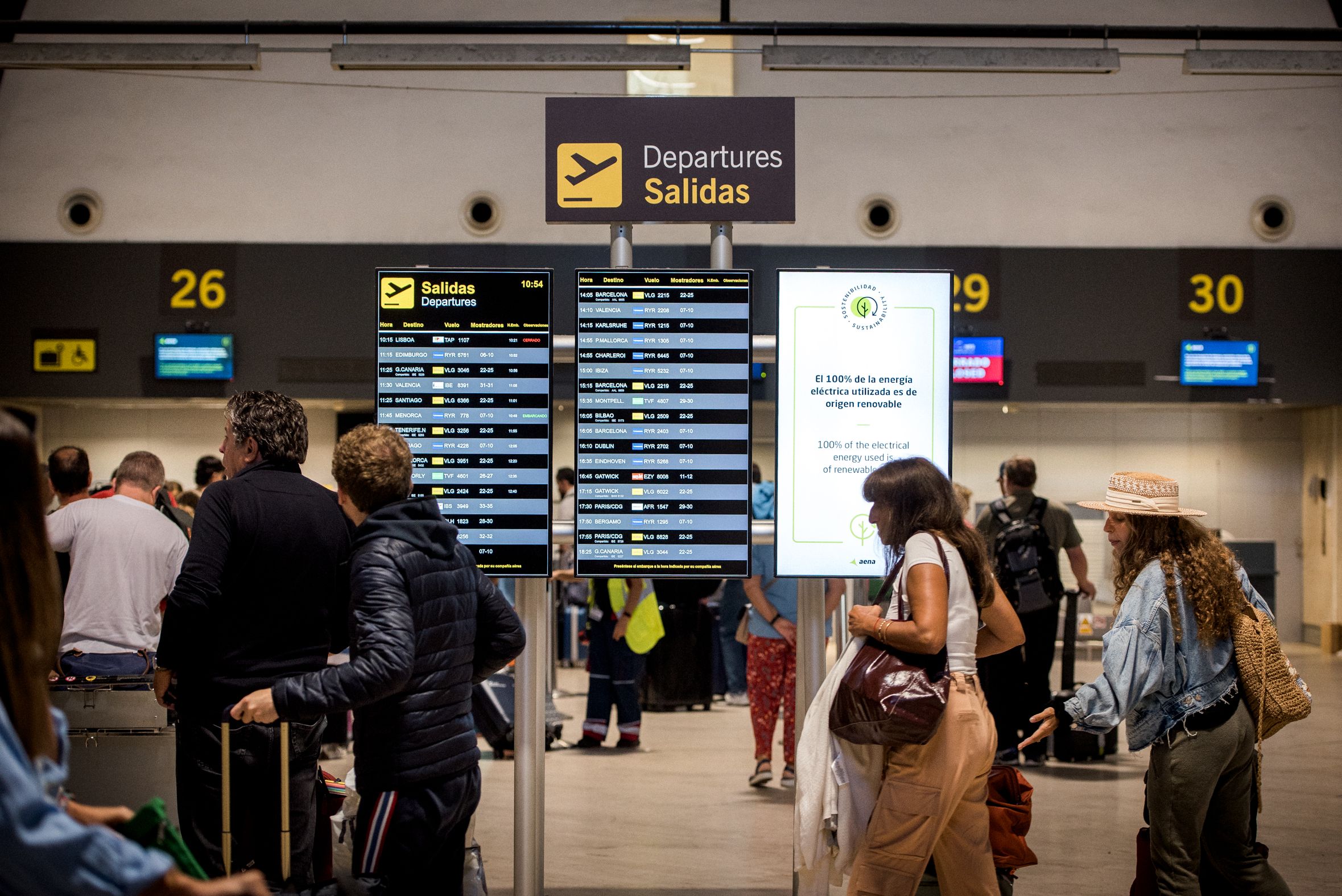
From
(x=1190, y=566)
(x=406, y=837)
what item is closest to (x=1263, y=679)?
(x=1190, y=566)

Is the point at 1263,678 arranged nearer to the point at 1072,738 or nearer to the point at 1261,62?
the point at 1072,738

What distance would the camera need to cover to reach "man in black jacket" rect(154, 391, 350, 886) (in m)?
3.03

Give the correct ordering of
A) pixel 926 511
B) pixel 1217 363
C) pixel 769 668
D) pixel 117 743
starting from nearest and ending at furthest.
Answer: pixel 926 511 → pixel 117 743 → pixel 769 668 → pixel 1217 363

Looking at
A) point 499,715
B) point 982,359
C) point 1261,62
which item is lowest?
point 499,715

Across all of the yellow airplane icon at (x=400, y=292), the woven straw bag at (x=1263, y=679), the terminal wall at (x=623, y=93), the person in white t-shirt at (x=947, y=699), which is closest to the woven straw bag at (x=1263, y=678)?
the woven straw bag at (x=1263, y=679)

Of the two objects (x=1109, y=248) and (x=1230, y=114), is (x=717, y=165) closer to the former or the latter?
(x=1109, y=248)

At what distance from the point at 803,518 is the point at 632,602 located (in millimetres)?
3440

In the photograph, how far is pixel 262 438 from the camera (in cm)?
321

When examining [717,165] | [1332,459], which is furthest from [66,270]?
[1332,459]

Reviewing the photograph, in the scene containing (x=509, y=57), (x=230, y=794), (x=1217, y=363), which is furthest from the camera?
(x=1217, y=363)

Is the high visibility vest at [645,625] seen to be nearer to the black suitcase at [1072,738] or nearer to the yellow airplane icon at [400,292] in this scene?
the black suitcase at [1072,738]

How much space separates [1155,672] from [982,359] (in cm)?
808

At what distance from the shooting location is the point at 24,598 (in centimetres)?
154

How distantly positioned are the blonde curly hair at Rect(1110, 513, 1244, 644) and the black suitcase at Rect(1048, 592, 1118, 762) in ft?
12.4
